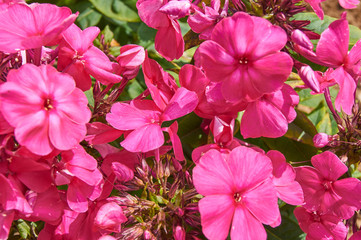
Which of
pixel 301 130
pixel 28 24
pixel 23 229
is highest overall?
pixel 28 24

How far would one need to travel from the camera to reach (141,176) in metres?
0.87

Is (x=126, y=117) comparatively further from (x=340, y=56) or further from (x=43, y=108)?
(x=340, y=56)

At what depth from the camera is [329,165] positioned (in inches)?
36.2

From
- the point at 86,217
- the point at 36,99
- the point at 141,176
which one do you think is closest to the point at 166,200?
the point at 141,176

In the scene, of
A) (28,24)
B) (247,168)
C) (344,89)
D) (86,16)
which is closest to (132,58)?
(28,24)

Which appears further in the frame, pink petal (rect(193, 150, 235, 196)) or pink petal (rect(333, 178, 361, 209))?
pink petal (rect(333, 178, 361, 209))

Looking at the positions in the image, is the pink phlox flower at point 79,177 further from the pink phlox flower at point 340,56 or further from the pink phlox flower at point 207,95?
the pink phlox flower at point 340,56

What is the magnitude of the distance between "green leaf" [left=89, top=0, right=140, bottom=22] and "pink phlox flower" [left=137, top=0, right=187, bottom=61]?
2.35 ft

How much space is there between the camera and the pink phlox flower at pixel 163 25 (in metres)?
0.88

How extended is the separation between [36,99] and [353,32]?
3.17 ft

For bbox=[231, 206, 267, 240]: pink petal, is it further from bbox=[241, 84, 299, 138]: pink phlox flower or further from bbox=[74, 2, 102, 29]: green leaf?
bbox=[74, 2, 102, 29]: green leaf

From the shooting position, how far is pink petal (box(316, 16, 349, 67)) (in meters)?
0.82

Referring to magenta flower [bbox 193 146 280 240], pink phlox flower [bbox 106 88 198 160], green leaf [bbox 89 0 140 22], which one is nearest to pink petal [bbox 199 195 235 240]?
magenta flower [bbox 193 146 280 240]

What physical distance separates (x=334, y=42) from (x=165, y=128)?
1.23 ft
